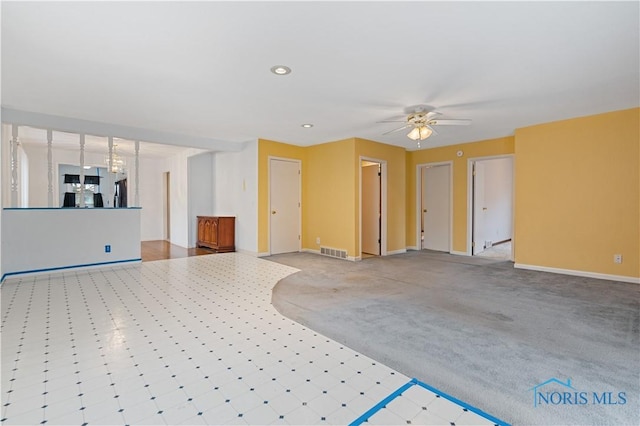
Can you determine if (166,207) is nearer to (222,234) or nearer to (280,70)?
(222,234)

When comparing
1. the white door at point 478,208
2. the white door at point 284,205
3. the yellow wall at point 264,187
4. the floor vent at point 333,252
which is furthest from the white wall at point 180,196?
the white door at point 478,208

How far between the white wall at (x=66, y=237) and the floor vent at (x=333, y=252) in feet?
11.4

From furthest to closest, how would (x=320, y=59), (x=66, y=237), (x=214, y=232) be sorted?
(x=214, y=232), (x=66, y=237), (x=320, y=59)

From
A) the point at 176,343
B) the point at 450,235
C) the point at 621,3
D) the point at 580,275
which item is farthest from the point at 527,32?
the point at 450,235

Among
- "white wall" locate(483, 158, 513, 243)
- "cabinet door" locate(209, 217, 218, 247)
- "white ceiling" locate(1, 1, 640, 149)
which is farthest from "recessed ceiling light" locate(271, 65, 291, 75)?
"white wall" locate(483, 158, 513, 243)

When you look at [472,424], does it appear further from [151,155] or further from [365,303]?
[151,155]

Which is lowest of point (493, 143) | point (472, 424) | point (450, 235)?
point (472, 424)

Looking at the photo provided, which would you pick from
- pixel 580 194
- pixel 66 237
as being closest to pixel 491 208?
pixel 580 194

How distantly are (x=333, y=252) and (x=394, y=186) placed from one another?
79.4 inches

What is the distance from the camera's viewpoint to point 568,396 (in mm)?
1799

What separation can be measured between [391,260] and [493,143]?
3.11 m

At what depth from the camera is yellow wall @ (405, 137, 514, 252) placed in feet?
20.3

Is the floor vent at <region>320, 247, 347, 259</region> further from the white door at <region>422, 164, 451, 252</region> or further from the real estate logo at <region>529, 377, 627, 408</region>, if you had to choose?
the real estate logo at <region>529, 377, 627, 408</region>

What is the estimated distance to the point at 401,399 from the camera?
176 cm
